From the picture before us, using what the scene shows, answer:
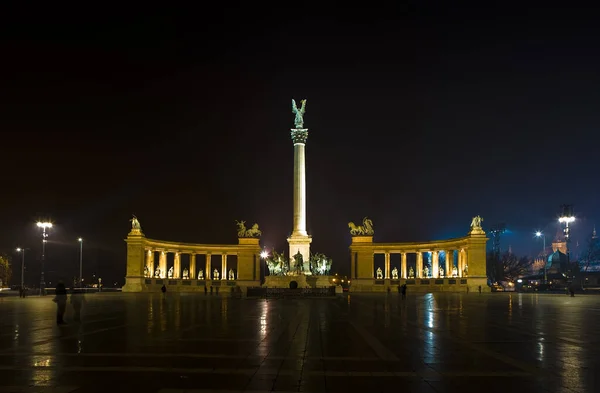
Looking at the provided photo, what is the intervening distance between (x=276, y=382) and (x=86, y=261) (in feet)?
456

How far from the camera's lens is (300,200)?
8569 centimetres

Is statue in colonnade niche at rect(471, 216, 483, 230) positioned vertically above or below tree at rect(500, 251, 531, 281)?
above

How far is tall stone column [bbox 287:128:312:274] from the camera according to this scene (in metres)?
83.9

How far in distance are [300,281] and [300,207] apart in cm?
1203

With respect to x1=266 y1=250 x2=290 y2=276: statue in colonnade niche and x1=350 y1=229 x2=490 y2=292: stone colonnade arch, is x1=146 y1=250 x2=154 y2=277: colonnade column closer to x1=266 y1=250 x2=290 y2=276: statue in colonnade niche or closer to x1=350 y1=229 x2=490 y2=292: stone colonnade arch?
x1=266 y1=250 x2=290 y2=276: statue in colonnade niche

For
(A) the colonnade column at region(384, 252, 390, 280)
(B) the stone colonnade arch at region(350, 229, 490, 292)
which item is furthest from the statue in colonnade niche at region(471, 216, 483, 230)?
(A) the colonnade column at region(384, 252, 390, 280)

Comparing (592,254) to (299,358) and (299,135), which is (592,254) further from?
(299,358)

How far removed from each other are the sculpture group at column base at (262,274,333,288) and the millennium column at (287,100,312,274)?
7.28ft

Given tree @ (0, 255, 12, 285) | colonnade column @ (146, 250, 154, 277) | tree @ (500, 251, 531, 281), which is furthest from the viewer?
tree @ (500, 251, 531, 281)

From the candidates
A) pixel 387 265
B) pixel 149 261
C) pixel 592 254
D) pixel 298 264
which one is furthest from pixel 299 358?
pixel 592 254

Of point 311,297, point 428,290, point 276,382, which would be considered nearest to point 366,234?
point 428,290

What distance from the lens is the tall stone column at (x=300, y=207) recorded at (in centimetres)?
8388

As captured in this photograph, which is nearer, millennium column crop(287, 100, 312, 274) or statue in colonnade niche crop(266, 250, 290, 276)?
millennium column crop(287, 100, 312, 274)

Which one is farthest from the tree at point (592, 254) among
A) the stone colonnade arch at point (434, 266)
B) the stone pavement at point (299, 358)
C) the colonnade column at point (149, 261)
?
the stone pavement at point (299, 358)
